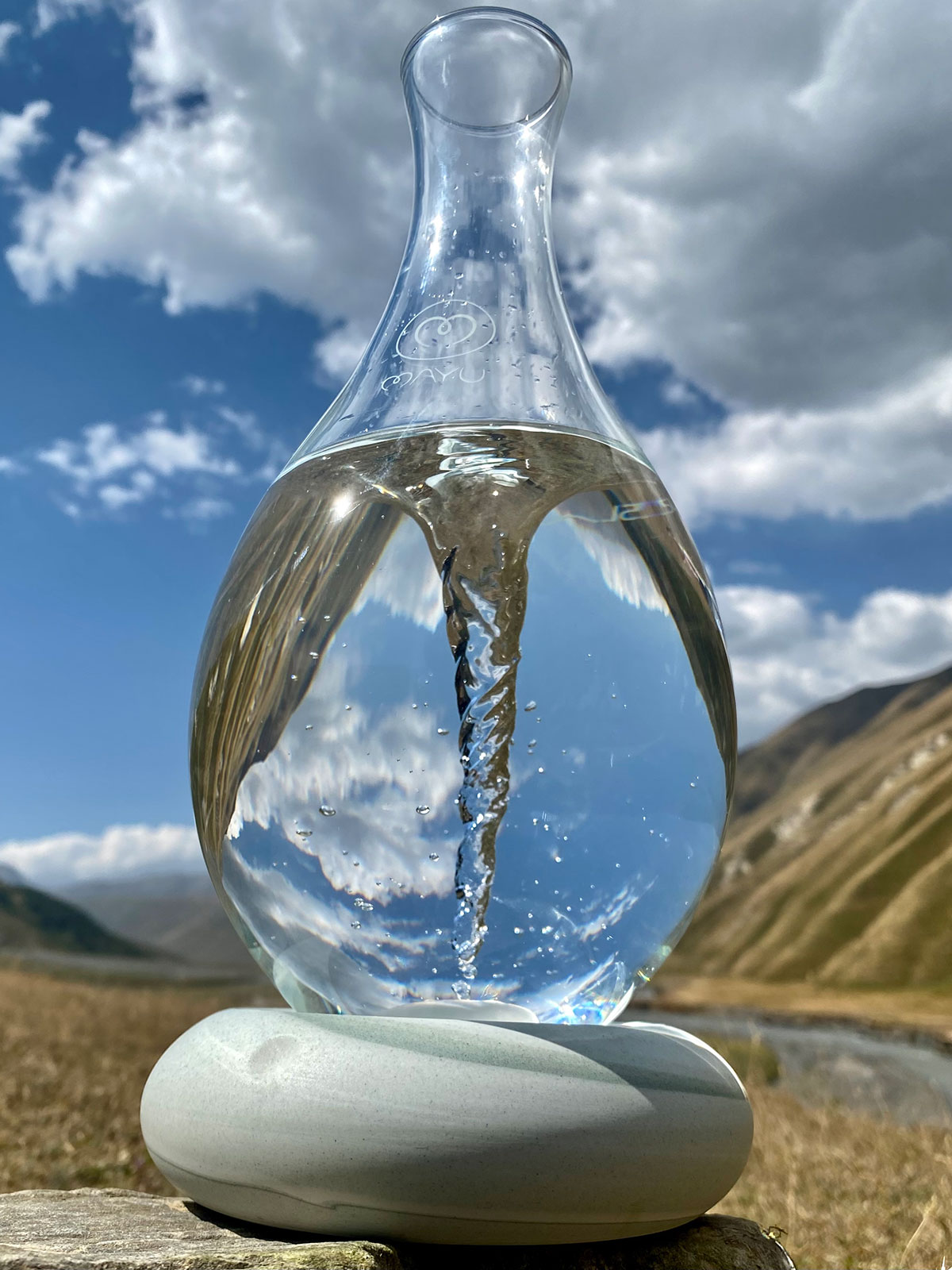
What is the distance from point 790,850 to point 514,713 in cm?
10123

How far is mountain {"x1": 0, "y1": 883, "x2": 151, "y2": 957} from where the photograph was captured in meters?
66.6

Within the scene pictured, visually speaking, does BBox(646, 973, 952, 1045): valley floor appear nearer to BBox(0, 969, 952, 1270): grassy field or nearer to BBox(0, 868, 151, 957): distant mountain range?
BBox(0, 969, 952, 1270): grassy field

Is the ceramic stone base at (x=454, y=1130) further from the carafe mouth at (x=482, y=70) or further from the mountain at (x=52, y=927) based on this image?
the mountain at (x=52, y=927)

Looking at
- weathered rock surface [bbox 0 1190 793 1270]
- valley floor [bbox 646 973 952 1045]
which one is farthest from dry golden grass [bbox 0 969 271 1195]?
valley floor [bbox 646 973 952 1045]

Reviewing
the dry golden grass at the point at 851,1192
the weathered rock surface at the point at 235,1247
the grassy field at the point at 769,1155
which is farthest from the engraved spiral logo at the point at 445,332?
the grassy field at the point at 769,1155

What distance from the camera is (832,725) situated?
169250 mm

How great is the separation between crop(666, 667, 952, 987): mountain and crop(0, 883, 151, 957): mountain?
42227 mm

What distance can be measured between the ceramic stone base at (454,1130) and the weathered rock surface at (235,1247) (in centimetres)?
10

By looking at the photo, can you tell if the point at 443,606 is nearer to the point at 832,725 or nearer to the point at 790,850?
the point at 790,850

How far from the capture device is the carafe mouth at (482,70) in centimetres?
286

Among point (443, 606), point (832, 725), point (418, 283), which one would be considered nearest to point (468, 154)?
point (418, 283)

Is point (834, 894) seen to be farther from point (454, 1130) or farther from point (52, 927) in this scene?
point (454, 1130)

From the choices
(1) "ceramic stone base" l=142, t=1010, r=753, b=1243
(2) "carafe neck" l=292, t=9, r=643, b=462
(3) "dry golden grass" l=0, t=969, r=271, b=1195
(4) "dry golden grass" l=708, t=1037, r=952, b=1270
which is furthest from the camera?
(3) "dry golden grass" l=0, t=969, r=271, b=1195

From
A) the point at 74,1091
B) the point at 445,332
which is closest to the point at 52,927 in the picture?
the point at 74,1091
